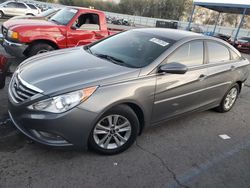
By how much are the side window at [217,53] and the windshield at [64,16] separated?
4060mm

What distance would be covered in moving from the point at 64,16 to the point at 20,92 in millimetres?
4704

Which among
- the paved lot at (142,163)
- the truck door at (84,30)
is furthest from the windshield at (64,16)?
the paved lot at (142,163)

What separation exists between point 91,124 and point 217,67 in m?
2.64

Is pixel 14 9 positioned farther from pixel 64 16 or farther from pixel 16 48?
pixel 16 48

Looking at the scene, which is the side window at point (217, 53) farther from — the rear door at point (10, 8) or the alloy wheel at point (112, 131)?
the rear door at point (10, 8)

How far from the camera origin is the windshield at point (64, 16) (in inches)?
268

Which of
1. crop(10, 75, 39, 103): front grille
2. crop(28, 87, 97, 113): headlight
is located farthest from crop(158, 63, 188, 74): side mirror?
crop(10, 75, 39, 103): front grille

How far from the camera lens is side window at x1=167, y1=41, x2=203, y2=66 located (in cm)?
364

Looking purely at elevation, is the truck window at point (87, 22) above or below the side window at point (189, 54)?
below

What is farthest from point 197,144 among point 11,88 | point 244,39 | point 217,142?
point 244,39

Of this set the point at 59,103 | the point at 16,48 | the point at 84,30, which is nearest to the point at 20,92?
the point at 59,103

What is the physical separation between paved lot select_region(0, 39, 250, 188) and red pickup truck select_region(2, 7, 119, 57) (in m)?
2.49

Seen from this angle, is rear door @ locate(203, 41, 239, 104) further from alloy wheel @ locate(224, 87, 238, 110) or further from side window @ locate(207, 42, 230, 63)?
alloy wheel @ locate(224, 87, 238, 110)

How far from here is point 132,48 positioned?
3.82 meters
